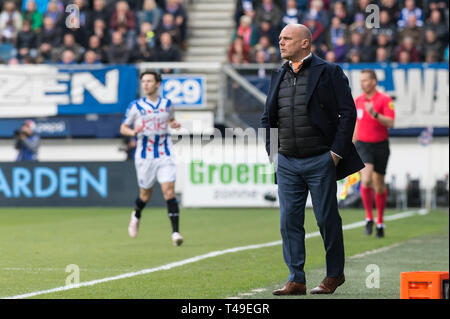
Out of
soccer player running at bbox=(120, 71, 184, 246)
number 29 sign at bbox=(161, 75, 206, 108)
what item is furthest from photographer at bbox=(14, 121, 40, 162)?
soccer player running at bbox=(120, 71, 184, 246)

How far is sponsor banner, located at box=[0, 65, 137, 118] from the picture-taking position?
27203 millimetres

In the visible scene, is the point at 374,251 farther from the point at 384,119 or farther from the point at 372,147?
the point at 372,147

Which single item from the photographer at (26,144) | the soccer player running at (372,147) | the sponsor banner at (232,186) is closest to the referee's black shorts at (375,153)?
the soccer player running at (372,147)

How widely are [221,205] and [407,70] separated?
5.06 meters

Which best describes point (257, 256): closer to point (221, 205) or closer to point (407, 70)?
point (221, 205)

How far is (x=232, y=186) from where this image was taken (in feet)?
81.1

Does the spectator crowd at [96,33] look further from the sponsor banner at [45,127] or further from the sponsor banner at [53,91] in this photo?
the sponsor banner at [45,127]

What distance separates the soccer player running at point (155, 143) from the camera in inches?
602

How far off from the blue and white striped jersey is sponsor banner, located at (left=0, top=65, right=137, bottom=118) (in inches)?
458

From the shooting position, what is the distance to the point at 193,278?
11.1 metres

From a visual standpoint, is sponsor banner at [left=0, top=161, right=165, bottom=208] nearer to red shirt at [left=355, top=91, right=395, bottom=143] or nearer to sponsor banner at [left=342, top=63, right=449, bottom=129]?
sponsor banner at [left=342, top=63, right=449, bottom=129]

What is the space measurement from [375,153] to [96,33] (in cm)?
1281

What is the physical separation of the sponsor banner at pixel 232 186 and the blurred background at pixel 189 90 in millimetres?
21
